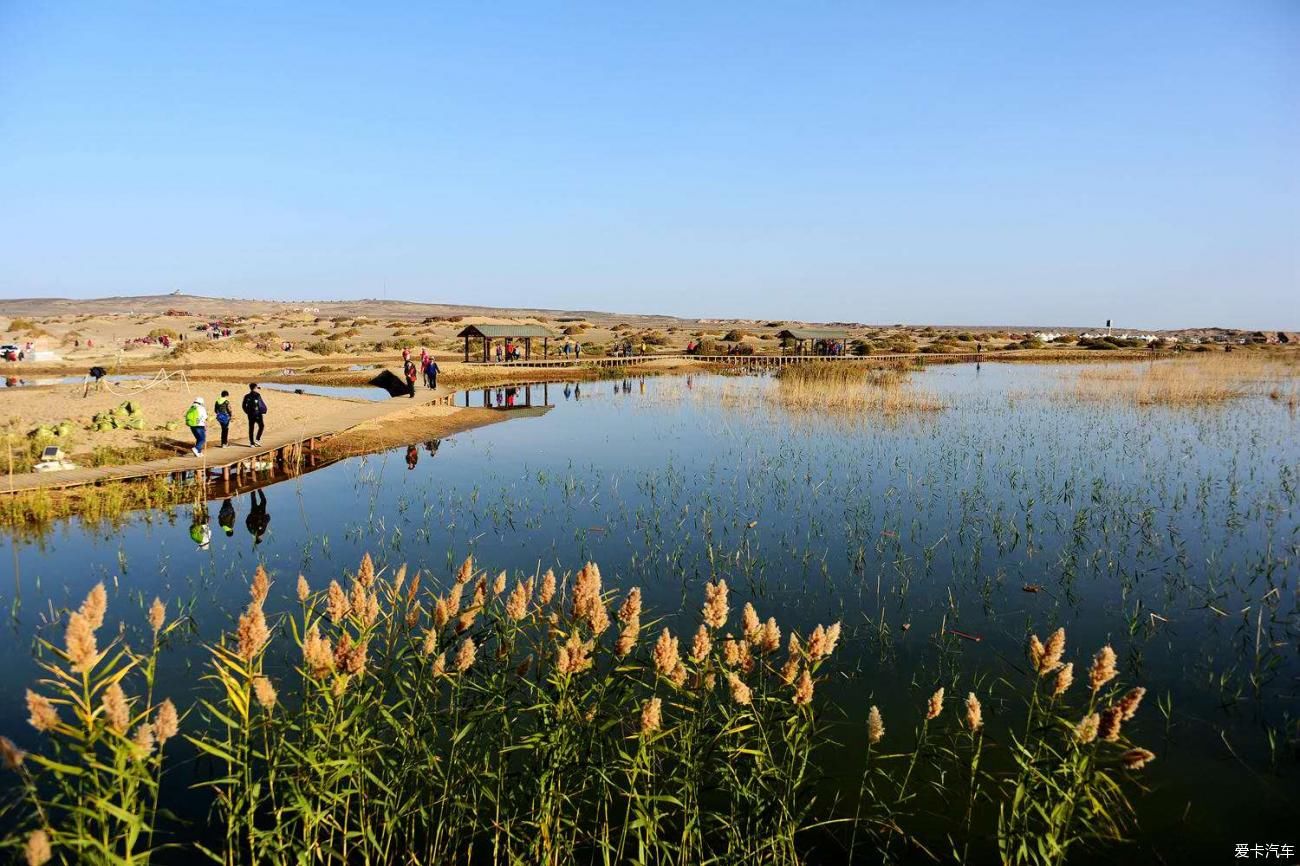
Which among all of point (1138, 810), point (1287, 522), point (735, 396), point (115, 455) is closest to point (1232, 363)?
point (735, 396)

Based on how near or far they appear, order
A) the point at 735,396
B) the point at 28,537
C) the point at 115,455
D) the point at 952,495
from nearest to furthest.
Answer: the point at 28,537, the point at 952,495, the point at 115,455, the point at 735,396

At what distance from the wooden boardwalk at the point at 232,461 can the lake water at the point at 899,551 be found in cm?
139

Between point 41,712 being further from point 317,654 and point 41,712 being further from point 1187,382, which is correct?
point 1187,382

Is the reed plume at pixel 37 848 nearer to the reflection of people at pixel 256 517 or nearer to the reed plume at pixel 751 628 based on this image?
the reed plume at pixel 751 628

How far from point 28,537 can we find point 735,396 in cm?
2667

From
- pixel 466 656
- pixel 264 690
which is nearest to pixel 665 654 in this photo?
pixel 466 656

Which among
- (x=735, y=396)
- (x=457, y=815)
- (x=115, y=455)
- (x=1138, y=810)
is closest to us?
(x=457, y=815)

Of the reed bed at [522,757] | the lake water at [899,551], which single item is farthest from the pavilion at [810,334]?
the reed bed at [522,757]

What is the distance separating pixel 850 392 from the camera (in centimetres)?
3375

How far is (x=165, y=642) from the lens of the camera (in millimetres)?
9133

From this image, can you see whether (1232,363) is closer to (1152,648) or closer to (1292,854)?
(1152,648)

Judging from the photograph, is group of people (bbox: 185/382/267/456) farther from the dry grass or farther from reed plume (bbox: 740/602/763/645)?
the dry grass

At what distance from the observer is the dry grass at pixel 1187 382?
32.5m

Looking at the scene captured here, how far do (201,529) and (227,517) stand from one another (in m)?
0.96
